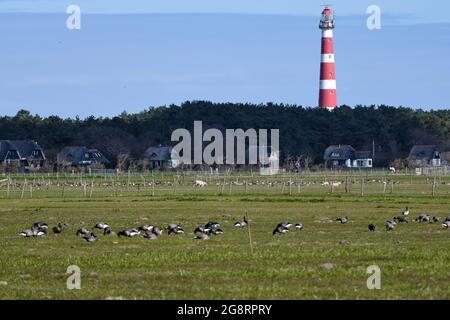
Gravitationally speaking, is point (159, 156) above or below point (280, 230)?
above

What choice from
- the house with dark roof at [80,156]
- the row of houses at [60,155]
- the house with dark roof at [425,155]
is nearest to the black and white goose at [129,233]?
the row of houses at [60,155]

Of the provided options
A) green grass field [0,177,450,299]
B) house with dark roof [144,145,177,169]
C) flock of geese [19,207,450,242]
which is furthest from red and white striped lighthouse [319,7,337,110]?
flock of geese [19,207,450,242]

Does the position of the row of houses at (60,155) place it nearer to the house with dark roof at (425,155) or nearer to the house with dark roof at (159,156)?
the house with dark roof at (159,156)

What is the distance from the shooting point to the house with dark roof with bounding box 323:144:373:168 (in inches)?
6265

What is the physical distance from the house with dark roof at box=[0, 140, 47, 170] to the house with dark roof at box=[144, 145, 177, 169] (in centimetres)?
1348

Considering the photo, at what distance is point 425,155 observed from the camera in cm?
15988

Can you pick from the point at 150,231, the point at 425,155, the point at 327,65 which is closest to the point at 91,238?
the point at 150,231

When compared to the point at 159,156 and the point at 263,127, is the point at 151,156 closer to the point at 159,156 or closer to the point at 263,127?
the point at 159,156

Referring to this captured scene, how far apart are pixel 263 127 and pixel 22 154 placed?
3583cm

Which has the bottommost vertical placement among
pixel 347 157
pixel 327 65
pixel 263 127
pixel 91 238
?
pixel 91 238

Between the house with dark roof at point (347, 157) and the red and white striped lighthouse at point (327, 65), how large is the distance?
27.2 feet

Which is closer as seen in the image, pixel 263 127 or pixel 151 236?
pixel 151 236

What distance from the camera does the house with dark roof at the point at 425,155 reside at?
508 ft

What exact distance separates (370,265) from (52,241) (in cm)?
1101
